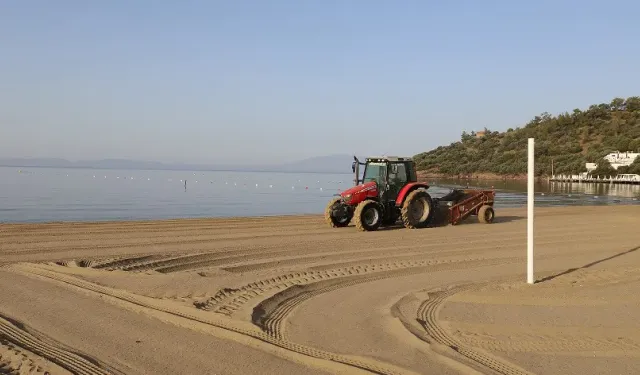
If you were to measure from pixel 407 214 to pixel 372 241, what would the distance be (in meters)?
2.79

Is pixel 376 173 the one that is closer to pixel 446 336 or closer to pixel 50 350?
pixel 446 336

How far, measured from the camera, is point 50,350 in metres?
5.19

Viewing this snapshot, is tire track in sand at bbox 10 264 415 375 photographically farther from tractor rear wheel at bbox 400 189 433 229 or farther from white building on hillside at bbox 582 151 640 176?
white building on hillside at bbox 582 151 640 176

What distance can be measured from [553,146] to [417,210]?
249ft

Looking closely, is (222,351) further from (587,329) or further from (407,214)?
(407,214)

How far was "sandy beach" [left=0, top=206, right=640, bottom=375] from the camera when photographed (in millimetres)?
5094

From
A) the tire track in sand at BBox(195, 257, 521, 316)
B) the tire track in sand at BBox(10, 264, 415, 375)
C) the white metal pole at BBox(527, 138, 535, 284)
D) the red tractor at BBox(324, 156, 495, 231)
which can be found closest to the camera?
the tire track in sand at BBox(10, 264, 415, 375)

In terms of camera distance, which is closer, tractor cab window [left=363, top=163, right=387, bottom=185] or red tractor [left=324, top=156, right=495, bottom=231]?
red tractor [left=324, top=156, right=495, bottom=231]

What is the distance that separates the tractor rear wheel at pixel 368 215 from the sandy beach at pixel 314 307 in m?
1.92

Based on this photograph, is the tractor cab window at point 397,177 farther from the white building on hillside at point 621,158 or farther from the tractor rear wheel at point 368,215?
the white building on hillside at point 621,158

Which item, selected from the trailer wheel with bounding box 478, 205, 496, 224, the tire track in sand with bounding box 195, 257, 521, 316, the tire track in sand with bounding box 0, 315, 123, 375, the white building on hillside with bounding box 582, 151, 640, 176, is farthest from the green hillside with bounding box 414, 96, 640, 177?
the tire track in sand with bounding box 0, 315, 123, 375

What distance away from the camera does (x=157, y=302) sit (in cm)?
698

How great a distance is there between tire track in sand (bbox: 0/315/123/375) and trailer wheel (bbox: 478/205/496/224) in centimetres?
1463

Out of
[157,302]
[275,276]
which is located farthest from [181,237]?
[157,302]
